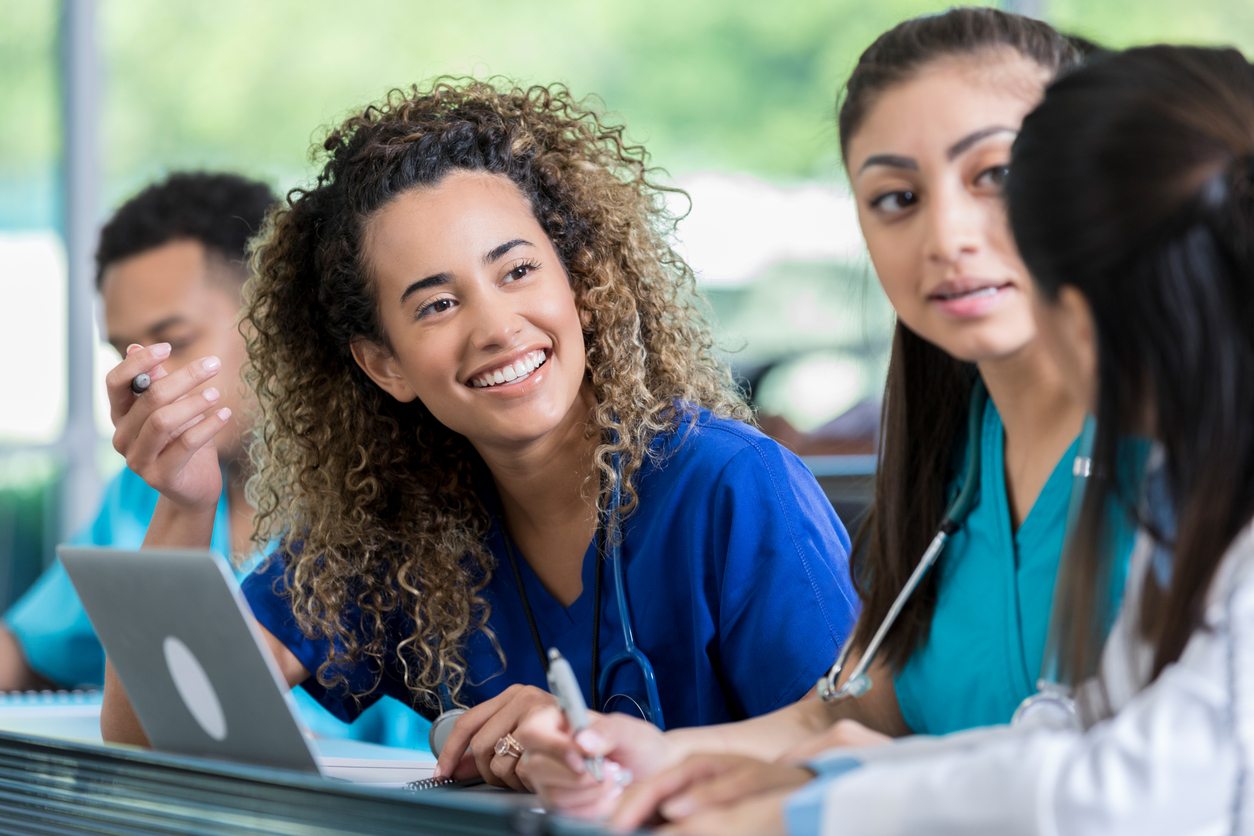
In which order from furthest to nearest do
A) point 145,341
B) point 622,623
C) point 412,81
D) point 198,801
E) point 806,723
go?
point 412,81
point 145,341
point 622,623
point 806,723
point 198,801

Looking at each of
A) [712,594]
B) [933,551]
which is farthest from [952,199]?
[712,594]

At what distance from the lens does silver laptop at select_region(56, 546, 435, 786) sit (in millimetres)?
852

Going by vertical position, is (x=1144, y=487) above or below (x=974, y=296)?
below

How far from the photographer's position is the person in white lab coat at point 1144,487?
2.05 feet

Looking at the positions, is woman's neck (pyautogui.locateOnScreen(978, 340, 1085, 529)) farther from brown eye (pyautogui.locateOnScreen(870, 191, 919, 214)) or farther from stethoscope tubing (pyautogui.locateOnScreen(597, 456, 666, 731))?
stethoscope tubing (pyautogui.locateOnScreen(597, 456, 666, 731))

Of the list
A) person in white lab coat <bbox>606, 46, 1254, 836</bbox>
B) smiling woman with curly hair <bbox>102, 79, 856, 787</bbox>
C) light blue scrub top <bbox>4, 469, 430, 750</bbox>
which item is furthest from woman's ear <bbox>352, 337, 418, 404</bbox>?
person in white lab coat <bbox>606, 46, 1254, 836</bbox>

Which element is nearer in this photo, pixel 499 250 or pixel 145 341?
pixel 499 250

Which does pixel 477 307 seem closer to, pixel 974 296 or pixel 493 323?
pixel 493 323

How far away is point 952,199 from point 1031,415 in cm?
20

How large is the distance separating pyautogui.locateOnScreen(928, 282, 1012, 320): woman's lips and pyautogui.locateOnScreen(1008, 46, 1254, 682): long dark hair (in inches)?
6.2

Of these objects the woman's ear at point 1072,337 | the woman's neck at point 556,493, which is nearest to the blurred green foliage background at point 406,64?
the woman's neck at point 556,493

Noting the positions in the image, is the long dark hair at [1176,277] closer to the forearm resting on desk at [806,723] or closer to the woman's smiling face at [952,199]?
the woman's smiling face at [952,199]

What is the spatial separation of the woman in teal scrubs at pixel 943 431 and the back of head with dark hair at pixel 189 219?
4.53 ft

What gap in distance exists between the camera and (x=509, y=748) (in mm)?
1036
